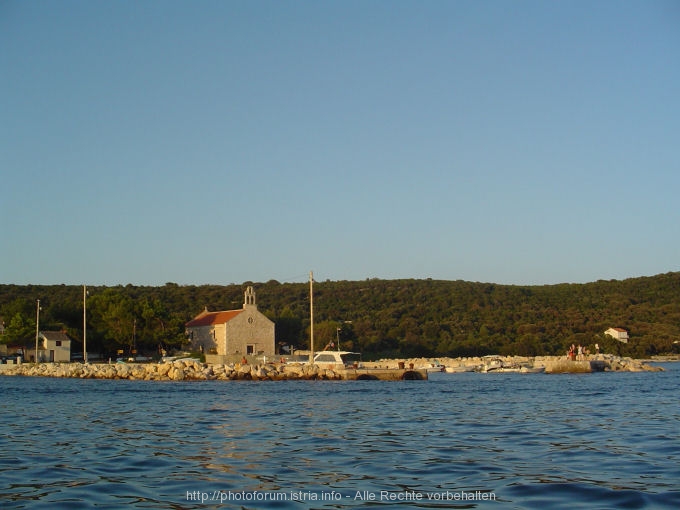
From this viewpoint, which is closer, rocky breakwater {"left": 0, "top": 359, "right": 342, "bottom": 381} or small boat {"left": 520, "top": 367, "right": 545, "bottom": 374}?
rocky breakwater {"left": 0, "top": 359, "right": 342, "bottom": 381}

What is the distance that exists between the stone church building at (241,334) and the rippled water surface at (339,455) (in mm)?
39665

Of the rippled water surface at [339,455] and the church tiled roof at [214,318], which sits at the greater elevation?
the church tiled roof at [214,318]

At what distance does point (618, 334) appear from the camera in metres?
84.7

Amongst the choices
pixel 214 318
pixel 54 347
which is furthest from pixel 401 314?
pixel 54 347

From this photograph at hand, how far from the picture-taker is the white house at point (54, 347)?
207 ft

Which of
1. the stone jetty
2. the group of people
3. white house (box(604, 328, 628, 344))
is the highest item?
white house (box(604, 328, 628, 344))

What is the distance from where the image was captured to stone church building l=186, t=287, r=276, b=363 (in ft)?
210

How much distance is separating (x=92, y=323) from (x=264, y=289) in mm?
49765

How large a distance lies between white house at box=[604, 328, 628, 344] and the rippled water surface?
206 ft

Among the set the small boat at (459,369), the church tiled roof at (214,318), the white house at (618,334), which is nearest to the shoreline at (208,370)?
the small boat at (459,369)

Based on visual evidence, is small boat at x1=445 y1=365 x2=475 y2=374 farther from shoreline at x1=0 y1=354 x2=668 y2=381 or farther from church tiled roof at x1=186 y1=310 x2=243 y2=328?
church tiled roof at x1=186 y1=310 x2=243 y2=328

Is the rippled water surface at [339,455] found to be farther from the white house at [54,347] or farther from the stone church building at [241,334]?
the white house at [54,347]

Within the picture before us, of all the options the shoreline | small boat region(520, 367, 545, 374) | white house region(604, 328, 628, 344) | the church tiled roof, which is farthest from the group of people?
the church tiled roof

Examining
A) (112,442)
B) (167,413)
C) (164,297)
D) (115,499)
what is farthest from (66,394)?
(164,297)
